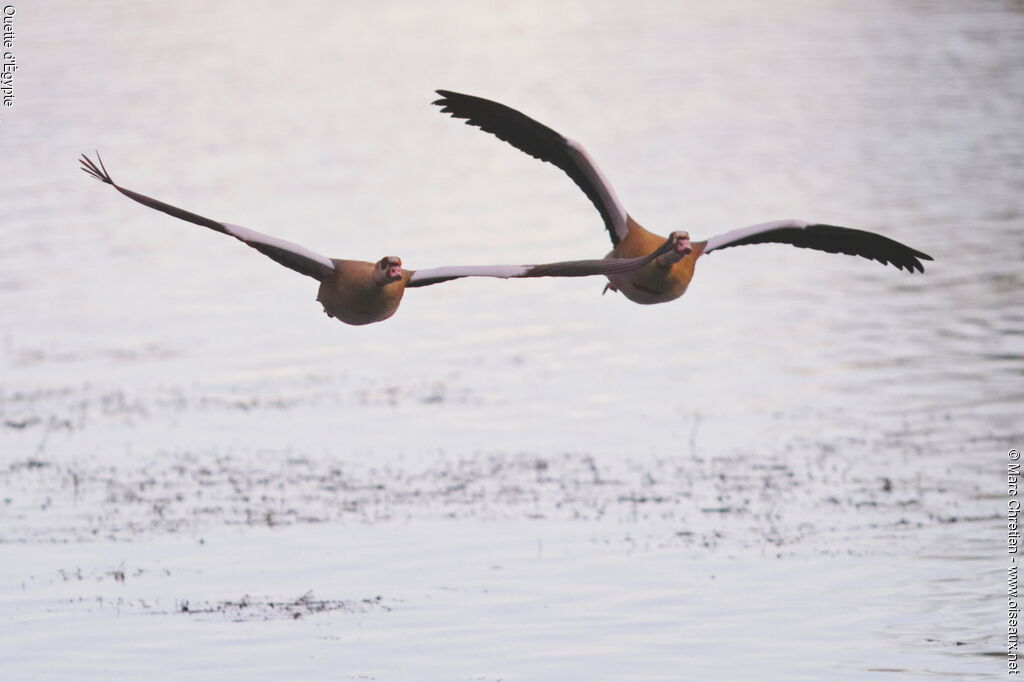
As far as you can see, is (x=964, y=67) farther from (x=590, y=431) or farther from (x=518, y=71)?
(x=590, y=431)

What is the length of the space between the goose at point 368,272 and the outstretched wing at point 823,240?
1.27 meters

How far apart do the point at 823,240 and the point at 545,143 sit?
Answer: 83.1 inches

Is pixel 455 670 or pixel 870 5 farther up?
pixel 870 5

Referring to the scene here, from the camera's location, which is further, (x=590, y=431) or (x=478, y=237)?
(x=478, y=237)

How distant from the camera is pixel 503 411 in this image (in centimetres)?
2811

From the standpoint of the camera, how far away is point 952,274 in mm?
36938

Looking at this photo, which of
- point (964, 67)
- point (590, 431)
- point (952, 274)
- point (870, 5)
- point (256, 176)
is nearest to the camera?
point (590, 431)

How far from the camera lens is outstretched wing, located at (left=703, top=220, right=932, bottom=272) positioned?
Result: 44.1 ft

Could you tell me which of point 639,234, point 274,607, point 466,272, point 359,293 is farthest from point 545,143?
point 274,607

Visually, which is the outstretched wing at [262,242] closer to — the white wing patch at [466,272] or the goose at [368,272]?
the goose at [368,272]

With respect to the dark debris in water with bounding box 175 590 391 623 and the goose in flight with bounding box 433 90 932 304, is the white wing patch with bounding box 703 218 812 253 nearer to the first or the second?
the goose in flight with bounding box 433 90 932 304

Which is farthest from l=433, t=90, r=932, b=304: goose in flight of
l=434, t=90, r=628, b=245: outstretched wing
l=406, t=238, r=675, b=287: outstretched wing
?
l=406, t=238, r=675, b=287: outstretched wing

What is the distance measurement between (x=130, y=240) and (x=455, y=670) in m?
23.7

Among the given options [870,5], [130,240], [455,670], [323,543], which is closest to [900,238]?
[130,240]
